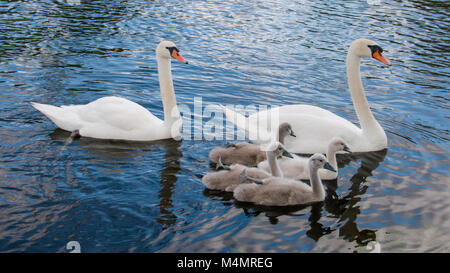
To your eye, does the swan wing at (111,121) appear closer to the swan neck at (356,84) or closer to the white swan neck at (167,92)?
the white swan neck at (167,92)

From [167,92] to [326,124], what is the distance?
107 inches

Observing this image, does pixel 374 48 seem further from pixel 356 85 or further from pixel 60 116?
pixel 60 116

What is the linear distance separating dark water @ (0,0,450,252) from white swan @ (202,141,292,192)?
152 millimetres

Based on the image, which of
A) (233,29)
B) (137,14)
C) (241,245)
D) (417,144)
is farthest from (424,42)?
(241,245)

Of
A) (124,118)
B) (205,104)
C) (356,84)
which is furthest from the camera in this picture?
A: (205,104)

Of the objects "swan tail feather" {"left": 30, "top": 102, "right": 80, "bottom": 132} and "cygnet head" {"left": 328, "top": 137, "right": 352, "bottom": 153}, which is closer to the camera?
"cygnet head" {"left": 328, "top": 137, "right": 352, "bottom": 153}

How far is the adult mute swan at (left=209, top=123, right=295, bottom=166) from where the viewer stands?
7.91m

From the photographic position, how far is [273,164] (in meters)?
7.21

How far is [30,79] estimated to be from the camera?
1122 cm

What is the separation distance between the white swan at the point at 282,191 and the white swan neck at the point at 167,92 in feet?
7.88

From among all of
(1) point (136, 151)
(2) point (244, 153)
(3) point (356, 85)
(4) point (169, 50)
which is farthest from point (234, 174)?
(3) point (356, 85)

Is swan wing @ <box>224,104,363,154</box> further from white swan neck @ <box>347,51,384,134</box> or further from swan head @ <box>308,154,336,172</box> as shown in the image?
swan head @ <box>308,154,336,172</box>

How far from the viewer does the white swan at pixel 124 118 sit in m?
8.52

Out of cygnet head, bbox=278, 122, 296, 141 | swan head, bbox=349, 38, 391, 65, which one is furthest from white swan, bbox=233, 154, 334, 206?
swan head, bbox=349, 38, 391, 65
